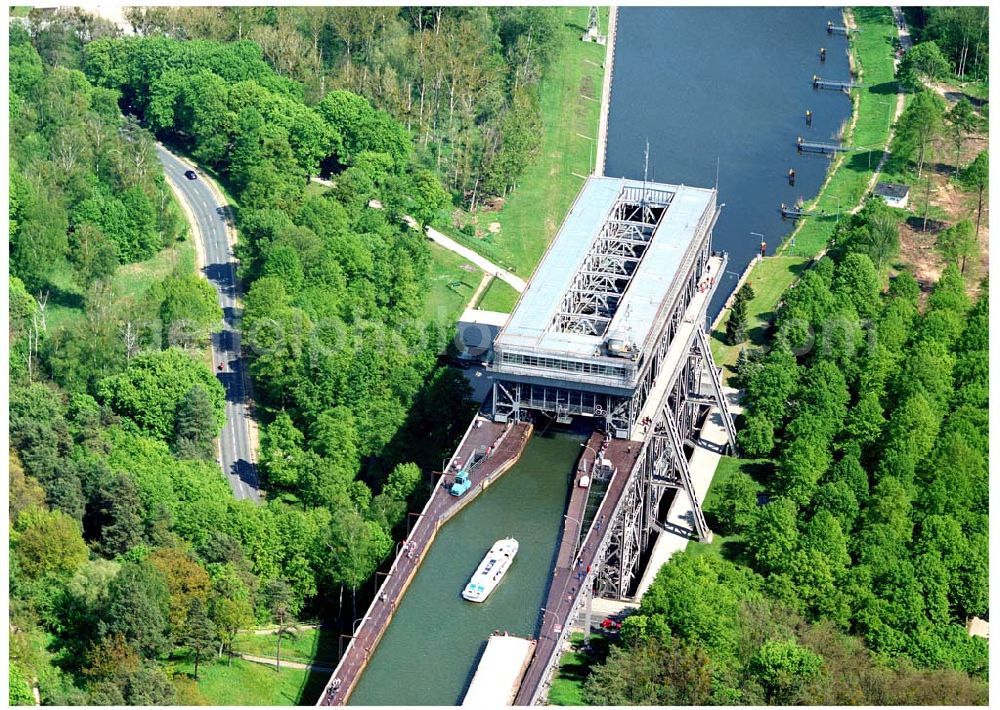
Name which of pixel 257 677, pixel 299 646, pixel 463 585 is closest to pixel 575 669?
pixel 463 585

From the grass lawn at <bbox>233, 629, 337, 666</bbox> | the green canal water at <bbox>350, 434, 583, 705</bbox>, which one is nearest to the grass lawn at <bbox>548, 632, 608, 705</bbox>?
the green canal water at <bbox>350, 434, 583, 705</bbox>

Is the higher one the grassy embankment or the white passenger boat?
the white passenger boat

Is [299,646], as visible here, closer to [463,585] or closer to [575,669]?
[463,585]

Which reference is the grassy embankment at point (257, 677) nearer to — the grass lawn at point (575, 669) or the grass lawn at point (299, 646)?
the grass lawn at point (299, 646)

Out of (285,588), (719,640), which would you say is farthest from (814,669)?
(285,588)

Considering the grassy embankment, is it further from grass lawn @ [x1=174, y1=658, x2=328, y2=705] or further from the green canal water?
the green canal water

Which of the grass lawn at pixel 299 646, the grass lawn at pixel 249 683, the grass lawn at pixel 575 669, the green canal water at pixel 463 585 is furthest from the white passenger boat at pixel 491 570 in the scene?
the grass lawn at pixel 299 646
